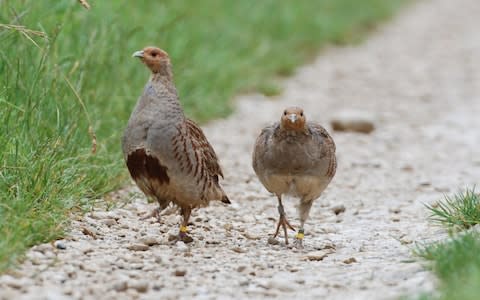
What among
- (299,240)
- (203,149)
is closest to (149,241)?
(203,149)

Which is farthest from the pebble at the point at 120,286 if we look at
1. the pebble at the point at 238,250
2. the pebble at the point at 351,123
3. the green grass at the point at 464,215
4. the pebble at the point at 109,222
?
the pebble at the point at 351,123

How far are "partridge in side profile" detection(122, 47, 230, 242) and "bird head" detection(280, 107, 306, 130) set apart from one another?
506 mm

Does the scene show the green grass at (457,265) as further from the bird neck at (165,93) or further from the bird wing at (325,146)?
the bird neck at (165,93)

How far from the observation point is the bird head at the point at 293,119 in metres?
5.44

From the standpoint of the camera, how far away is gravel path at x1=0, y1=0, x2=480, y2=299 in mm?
4422

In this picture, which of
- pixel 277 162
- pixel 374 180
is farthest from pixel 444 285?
pixel 374 180

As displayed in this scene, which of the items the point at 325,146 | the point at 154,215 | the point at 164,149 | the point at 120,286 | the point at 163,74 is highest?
the point at 163,74

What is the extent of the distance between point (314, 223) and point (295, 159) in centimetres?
109

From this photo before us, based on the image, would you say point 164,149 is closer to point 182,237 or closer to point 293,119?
point 182,237

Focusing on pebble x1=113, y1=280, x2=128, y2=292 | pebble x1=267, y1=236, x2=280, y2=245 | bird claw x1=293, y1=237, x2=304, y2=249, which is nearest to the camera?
pebble x1=113, y1=280, x2=128, y2=292

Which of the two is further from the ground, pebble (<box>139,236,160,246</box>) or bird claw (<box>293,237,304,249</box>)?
bird claw (<box>293,237,304,249</box>)

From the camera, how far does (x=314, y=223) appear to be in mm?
6469

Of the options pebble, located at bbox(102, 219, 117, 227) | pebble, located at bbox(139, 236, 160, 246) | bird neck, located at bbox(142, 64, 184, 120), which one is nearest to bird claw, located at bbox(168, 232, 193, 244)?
pebble, located at bbox(139, 236, 160, 246)

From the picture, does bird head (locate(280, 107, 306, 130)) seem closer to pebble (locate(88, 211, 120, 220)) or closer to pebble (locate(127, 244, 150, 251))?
pebble (locate(127, 244, 150, 251))
